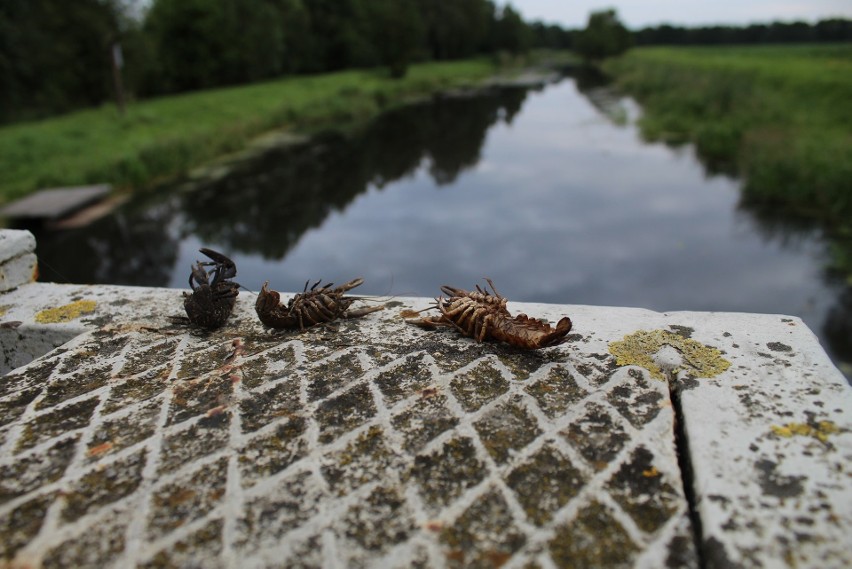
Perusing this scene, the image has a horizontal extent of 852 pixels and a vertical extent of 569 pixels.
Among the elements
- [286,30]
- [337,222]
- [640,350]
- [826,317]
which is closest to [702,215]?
[826,317]

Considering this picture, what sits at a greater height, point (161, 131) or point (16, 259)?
point (16, 259)

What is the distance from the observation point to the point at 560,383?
204cm

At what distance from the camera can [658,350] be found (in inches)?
85.9

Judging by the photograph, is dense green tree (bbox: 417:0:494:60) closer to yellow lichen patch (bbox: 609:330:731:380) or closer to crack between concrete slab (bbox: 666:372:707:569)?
yellow lichen patch (bbox: 609:330:731:380)

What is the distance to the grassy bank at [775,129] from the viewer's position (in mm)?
A: 13625

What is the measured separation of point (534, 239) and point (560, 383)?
1173cm

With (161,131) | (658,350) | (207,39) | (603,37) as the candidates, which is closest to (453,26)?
(603,37)

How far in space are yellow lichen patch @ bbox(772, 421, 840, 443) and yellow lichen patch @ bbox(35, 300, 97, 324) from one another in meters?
2.78

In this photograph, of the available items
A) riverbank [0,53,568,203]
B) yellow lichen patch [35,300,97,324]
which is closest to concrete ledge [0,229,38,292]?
yellow lichen patch [35,300,97,324]

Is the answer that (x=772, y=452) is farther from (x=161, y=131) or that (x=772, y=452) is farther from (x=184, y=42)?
(x=184, y=42)

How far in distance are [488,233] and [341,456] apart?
12.4 metres

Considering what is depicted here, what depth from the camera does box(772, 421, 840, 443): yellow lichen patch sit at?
169 cm

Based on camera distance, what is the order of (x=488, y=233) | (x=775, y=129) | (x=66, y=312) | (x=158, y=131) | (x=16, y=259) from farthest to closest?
1. (x=158, y=131)
2. (x=775, y=129)
3. (x=488, y=233)
4. (x=16, y=259)
5. (x=66, y=312)

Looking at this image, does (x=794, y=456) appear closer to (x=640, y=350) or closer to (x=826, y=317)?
(x=640, y=350)
